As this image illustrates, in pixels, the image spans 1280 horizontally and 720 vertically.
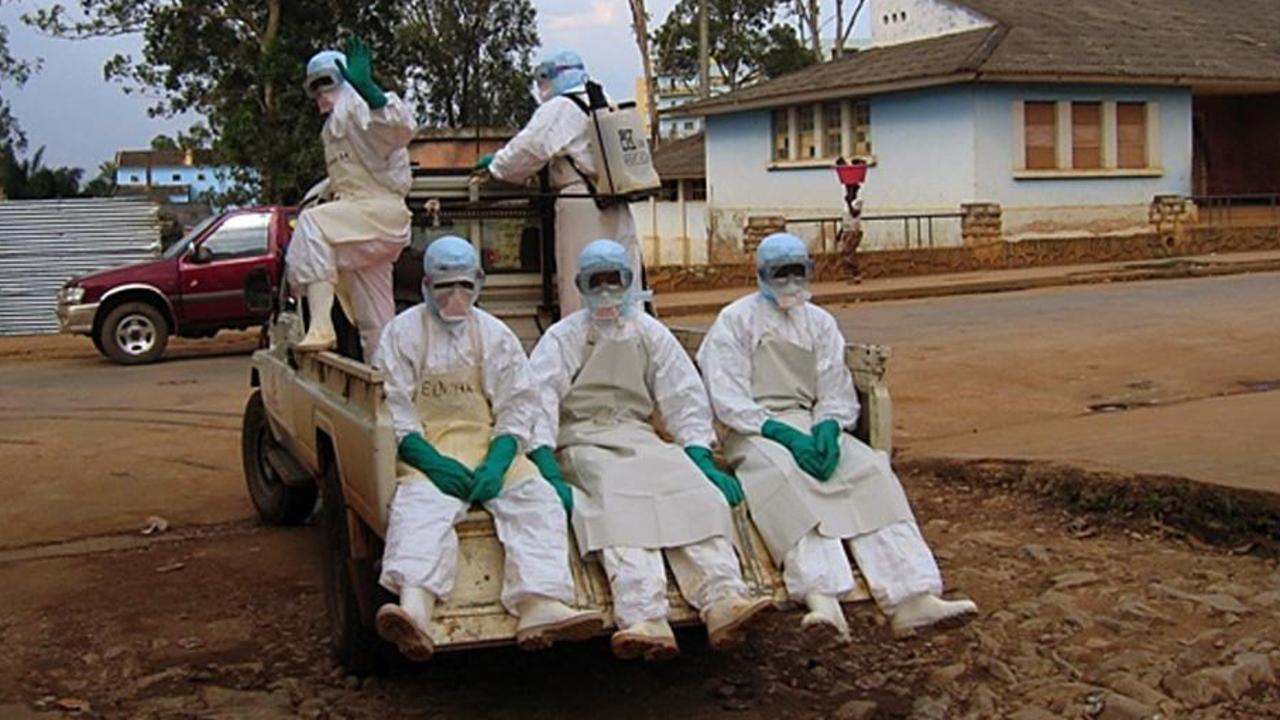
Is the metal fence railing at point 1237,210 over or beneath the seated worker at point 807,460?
over

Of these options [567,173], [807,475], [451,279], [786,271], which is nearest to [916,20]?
[567,173]

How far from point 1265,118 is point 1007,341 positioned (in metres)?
22.3

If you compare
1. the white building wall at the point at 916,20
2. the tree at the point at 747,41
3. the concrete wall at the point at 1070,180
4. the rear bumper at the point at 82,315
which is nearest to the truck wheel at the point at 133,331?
the rear bumper at the point at 82,315

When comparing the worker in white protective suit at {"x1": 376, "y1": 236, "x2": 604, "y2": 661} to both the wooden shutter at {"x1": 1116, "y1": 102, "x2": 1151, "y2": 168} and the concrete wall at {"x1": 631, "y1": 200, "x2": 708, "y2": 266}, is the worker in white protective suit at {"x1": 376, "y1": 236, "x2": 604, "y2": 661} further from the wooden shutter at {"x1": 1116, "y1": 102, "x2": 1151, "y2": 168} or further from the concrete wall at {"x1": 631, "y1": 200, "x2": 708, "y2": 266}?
the concrete wall at {"x1": 631, "y1": 200, "x2": 708, "y2": 266}

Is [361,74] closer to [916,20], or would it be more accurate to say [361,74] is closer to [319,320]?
[319,320]

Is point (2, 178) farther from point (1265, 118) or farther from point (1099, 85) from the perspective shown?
point (1265, 118)

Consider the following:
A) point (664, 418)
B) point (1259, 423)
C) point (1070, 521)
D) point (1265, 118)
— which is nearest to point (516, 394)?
point (664, 418)

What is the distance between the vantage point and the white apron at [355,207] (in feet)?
26.5

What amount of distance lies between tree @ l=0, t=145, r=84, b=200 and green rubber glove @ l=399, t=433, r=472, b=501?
3302 cm

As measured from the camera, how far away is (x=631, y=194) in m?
8.55

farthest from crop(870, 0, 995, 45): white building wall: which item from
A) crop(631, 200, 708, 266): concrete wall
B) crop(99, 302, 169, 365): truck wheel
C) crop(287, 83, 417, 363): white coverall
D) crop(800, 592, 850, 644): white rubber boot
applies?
crop(800, 592, 850, 644): white rubber boot

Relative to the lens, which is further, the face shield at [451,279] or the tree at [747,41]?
the tree at [747,41]

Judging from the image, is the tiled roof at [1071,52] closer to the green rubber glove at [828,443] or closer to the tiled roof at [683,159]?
the tiled roof at [683,159]

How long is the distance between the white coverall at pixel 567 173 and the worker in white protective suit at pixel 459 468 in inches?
90.1
